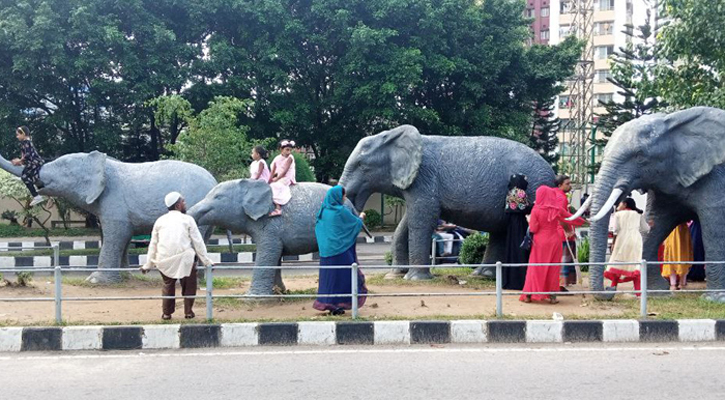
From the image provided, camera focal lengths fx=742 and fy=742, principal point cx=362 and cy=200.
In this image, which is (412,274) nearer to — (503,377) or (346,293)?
(346,293)

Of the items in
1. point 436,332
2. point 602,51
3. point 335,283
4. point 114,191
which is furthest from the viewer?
point 602,51

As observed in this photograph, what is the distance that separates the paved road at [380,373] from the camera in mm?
5746

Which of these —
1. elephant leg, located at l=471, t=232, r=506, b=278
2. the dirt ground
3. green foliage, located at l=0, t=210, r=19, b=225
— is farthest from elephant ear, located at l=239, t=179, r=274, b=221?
green foliage, located at l=0, t=210, r=19, b=225

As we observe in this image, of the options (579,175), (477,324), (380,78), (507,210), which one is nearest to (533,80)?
(380,78)

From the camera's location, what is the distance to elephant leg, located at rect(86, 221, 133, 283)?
11188mm

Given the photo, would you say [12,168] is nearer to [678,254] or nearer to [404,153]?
[404,153]

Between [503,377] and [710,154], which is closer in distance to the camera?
[503,377]

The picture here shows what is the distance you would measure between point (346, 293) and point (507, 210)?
3449 millimetres

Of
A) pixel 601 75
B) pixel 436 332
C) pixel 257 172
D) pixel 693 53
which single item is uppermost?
pixel 601 75

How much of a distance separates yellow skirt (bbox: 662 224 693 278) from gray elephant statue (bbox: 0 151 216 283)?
696 cm

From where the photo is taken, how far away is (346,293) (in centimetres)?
843

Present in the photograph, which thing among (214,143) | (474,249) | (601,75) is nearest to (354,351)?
(474,249)

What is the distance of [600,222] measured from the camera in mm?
9172

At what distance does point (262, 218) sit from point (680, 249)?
615 cm
